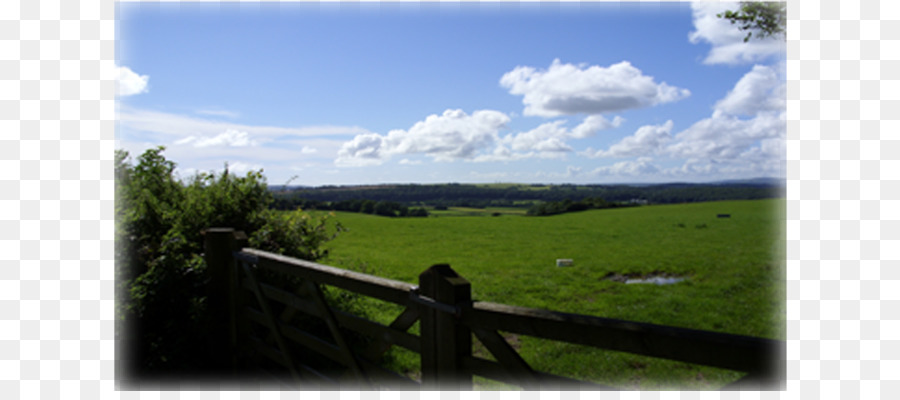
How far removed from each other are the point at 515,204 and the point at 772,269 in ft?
124

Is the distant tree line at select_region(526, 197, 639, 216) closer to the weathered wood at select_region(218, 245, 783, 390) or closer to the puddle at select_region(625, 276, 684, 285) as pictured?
the puddle at select_region(625, 276, 684, 285)

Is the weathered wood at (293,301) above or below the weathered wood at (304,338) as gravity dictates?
above

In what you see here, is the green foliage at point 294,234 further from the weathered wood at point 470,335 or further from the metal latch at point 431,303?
the metal latch at point 431,303

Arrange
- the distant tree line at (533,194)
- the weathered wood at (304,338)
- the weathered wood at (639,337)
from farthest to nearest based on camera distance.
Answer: the distant tree line at (533,194) < the weathered wood at (304,338) < the weathered wood at (639,337)

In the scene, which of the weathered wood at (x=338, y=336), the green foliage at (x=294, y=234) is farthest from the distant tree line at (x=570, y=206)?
the weathered wood at (x=338, y=336)

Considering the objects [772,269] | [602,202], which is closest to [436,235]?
[772,269]

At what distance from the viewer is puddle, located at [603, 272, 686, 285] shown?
12.5 m

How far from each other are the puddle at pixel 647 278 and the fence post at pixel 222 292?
917 centimetres

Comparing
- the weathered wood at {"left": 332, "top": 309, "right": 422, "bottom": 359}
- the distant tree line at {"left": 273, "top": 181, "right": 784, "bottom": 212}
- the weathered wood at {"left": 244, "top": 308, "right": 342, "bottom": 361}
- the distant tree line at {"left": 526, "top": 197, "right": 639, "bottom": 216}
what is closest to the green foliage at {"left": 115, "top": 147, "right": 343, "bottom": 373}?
the weathered wood at {"left": 244, "top": 308, "right": 342, "bottom": 361}

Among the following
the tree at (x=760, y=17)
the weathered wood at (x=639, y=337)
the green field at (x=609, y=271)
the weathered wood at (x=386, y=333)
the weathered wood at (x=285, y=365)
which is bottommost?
the green field at (x=609, y=271)

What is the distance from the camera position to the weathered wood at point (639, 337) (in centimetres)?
193

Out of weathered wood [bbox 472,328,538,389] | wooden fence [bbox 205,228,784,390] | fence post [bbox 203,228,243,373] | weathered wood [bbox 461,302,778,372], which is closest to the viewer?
weathered wood [bbox 461,302,778,372]

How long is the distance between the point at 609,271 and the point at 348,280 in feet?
37.2

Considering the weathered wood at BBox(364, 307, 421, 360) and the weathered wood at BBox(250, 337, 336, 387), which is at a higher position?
the weathered wood at BBox(364, 307, 421, 360)
